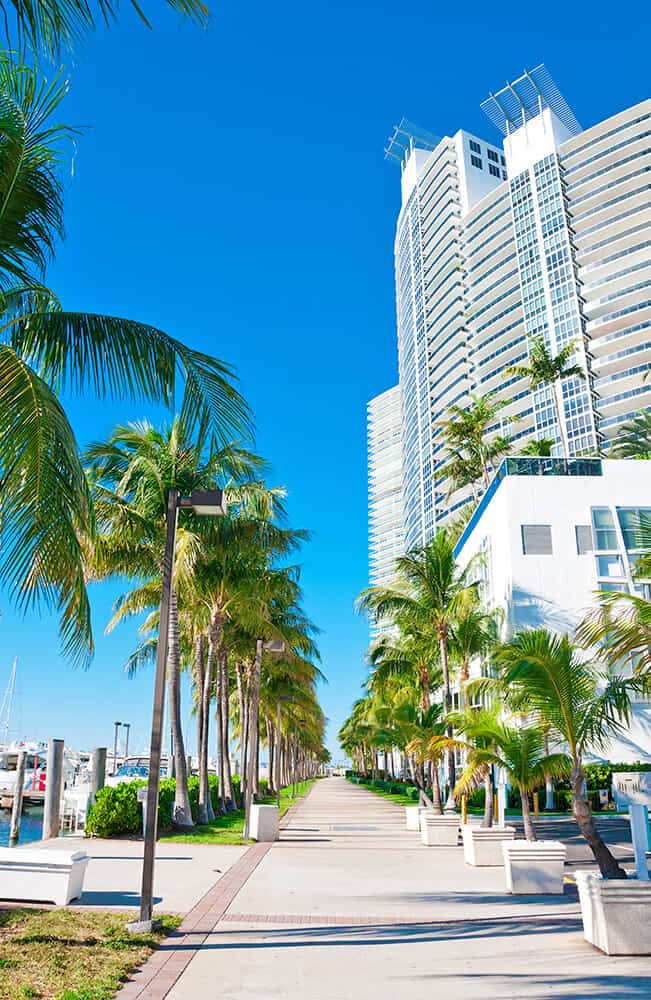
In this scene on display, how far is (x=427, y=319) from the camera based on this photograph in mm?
137500

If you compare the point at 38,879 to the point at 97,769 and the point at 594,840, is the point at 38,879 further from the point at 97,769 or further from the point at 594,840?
the point at 97,769

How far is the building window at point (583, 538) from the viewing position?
34312mm

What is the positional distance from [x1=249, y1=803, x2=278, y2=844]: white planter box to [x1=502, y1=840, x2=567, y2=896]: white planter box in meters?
10.7

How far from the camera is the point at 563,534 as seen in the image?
34.5m

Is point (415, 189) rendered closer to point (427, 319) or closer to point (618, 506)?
point (427, 319)

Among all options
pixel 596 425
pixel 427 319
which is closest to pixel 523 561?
pixel 596 425

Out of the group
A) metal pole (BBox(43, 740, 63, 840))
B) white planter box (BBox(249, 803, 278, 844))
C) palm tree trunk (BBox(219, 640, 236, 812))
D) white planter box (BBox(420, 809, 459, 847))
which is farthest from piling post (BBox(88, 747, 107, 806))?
white planter box (BBox(420, 809, 459, 847))

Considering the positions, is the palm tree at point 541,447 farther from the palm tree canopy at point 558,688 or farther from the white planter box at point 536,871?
the palm tree canopy at point 558,688

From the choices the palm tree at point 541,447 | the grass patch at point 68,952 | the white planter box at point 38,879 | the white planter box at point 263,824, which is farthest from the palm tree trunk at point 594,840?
the palm tree at point 541,447

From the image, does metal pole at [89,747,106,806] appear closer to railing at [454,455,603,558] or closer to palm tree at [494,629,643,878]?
palm tree at [494,629,643,878]

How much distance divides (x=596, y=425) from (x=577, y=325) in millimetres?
13253

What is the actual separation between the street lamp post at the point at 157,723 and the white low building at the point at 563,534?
25.0 metres

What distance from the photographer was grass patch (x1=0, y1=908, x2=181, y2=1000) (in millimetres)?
6246

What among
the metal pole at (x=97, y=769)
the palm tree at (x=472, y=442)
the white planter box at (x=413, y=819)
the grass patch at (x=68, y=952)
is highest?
the palm tree at (x=472, y=442)
